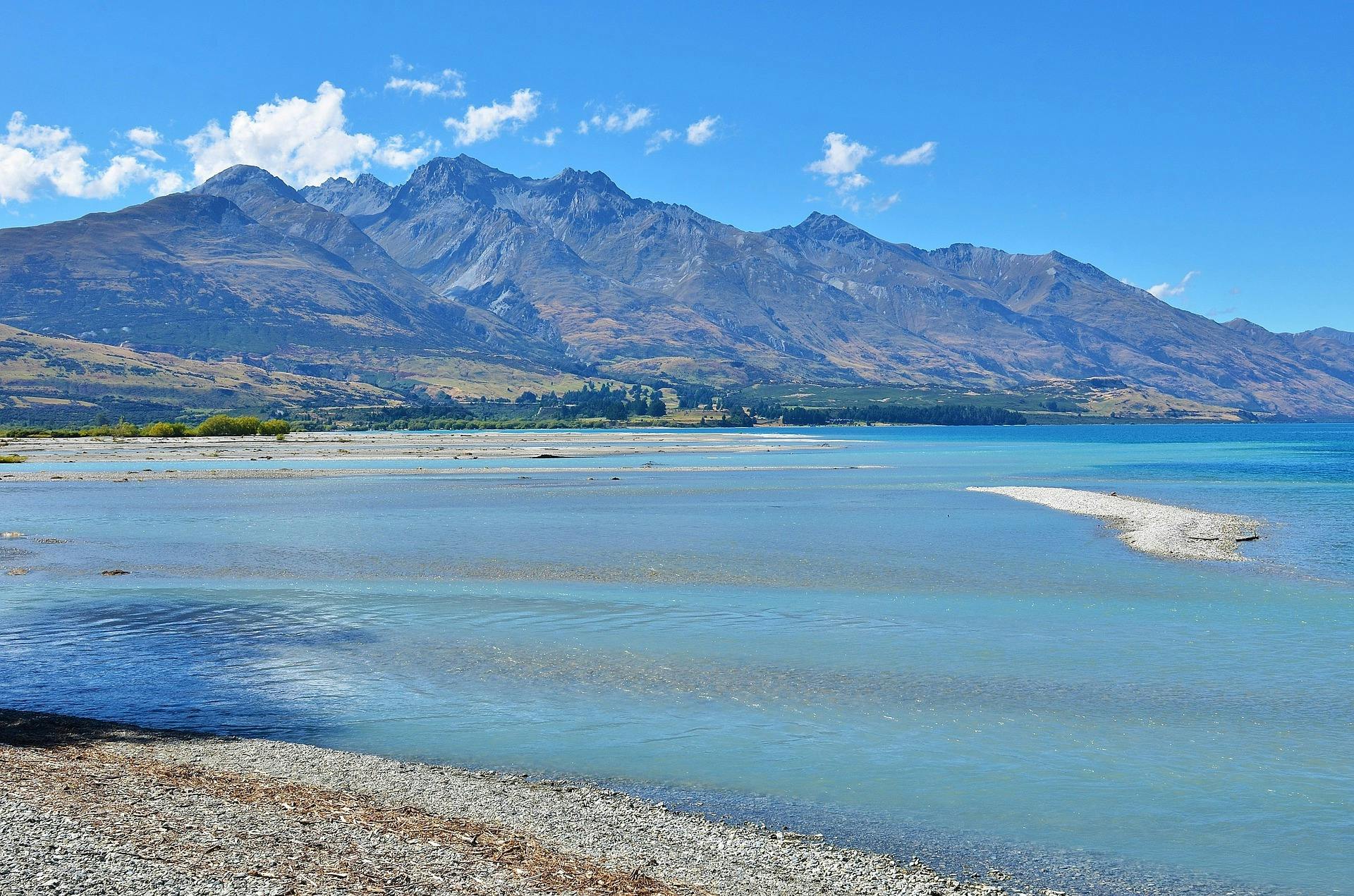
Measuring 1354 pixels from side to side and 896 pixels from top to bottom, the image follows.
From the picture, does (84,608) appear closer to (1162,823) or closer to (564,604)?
(564,604)

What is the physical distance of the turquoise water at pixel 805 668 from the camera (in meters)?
17.5

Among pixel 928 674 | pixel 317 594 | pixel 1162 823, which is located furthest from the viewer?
pixel 317 594

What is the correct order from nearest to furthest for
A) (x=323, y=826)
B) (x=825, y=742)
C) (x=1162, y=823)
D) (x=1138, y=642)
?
(x=323, y=826)
(x=1162, y=823)
(x=825, y=742)
(x=1138, y=642)

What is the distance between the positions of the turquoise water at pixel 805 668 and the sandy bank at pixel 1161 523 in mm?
2283

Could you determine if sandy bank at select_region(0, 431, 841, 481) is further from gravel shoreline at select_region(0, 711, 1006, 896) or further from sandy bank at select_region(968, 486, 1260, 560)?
gravel shoreline at select_region(0, 711, 1006, 896)

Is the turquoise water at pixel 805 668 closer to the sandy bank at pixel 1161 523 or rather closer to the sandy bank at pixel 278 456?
the sandy bank at pixel 1161 523

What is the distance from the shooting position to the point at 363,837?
48.9 ft

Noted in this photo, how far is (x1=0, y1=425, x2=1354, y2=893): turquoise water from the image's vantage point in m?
17.5

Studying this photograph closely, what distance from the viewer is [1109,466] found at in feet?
441

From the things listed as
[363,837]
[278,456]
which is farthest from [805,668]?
[278,456]

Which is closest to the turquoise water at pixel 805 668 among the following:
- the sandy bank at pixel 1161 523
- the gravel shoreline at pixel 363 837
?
the gravel shoreline at pixel 363 837

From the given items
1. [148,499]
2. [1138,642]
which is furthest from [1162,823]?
[148,499]

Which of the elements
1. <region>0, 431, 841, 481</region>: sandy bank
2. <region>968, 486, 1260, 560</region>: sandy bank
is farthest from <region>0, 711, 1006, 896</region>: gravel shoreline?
<region>0, 431, 841, 481</region>: sandy bank

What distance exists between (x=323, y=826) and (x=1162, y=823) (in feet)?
42.0
